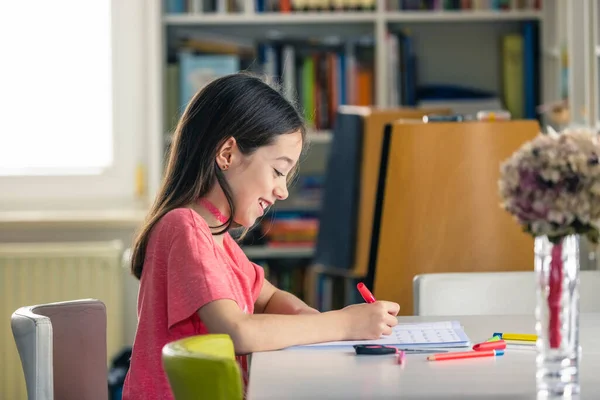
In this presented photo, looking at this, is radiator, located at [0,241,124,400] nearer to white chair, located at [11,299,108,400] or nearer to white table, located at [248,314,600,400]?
white chair, located at [11,299,108,400]

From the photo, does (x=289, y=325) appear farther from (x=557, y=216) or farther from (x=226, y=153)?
(x=557, y=216)

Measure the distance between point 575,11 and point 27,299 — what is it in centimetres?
210

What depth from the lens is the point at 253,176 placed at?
1671 mm

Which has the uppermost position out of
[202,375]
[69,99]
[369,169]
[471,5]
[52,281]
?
[471,5]

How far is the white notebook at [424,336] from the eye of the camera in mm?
1453

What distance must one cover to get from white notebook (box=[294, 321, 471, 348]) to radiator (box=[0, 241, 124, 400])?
2137 millimetres

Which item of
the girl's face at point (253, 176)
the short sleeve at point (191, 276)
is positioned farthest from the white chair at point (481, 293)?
the short sleeve at point (191, 276)

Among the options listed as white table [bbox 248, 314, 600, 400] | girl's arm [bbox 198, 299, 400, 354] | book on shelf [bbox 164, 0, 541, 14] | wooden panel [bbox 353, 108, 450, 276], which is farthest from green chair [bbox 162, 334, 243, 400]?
book on shelf [bbox 164, 0, 541, 14]

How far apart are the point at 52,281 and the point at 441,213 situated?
1741 millimetres

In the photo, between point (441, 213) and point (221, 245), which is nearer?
point (221, 245)

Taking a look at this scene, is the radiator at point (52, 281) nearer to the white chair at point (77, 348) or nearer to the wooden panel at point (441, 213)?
the wooden panel at point (441, 213)

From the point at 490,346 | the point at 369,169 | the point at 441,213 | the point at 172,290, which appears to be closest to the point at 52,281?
the point at 369,169

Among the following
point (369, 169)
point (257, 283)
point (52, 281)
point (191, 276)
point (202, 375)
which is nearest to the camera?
point (202, 375)

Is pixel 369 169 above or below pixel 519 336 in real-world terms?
above
